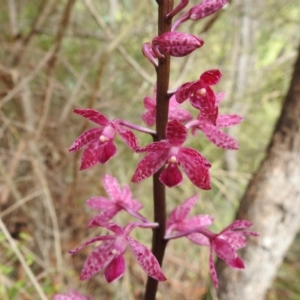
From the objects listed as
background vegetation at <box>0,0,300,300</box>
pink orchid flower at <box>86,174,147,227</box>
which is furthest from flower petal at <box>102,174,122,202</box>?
background vegetation at <box>0,0,300,300</box>

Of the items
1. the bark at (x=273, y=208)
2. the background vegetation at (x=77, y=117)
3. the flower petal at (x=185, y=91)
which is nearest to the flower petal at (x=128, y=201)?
the flower petal at (x=185, y=91)

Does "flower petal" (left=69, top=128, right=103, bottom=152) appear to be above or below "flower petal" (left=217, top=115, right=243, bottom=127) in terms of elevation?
below

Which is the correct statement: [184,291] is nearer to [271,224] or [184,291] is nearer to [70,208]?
[70,208]

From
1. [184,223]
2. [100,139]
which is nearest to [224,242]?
[184,223]

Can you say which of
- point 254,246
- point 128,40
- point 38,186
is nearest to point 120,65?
point 128,40

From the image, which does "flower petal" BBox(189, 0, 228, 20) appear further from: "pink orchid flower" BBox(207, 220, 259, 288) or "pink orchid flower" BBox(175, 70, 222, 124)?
"pink orchid flower" BBox(207, 220, 259, 288)

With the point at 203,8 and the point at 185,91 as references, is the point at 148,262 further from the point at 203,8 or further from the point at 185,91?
the point at 203,8

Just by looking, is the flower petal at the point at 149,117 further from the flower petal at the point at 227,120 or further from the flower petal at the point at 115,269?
the flower petal at the point at 115,269
